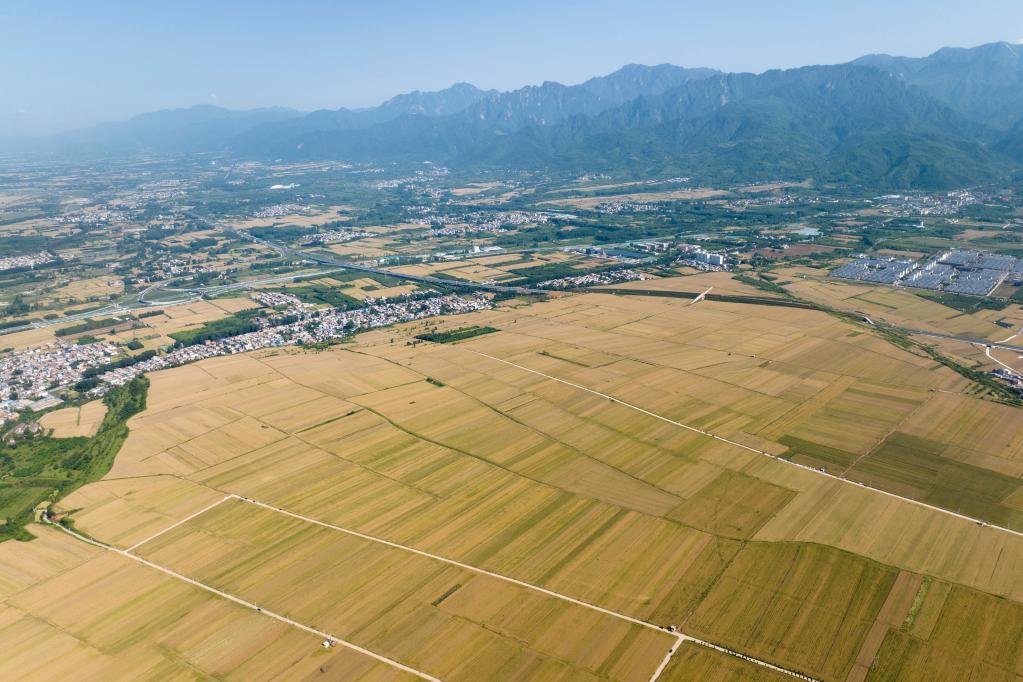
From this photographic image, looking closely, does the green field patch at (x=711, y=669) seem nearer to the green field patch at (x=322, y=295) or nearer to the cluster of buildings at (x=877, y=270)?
the green field patch at (x=322, y=295)

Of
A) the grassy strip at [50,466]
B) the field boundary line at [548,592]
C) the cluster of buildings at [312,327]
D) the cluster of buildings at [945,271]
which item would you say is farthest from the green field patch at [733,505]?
the cluster of buildings at [945,271]

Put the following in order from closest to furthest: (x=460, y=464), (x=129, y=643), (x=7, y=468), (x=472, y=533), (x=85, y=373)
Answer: (x=129, y=643), (x=472, y=533), (x=460, y=464), (x=7, y=468), (x=85, y=373)

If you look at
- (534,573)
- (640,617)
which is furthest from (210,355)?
(640,617)

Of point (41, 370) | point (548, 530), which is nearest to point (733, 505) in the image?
point (548, 530)

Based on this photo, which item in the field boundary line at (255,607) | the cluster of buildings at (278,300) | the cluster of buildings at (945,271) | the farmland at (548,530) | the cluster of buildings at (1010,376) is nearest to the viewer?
the field boundary line at (255,607)

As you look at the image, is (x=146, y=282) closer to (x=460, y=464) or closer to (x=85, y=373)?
(x=85, y=373)

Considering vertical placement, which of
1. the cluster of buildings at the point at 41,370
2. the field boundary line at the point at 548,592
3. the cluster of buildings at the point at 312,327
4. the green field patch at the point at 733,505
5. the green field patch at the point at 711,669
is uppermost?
the green field patch at the point at 733,505
